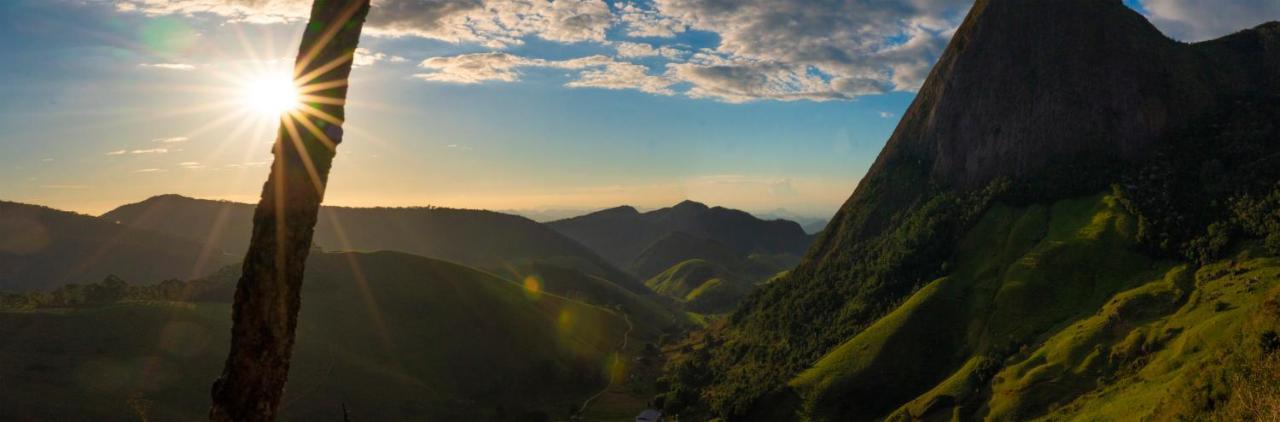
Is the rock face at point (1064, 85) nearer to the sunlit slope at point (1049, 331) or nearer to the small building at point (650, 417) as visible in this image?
the sunlit slope at point (1049, 331)

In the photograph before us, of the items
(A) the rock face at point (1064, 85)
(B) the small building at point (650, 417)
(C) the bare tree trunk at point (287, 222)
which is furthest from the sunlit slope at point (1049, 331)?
(C) the bare tree trunk at point (287, 222)

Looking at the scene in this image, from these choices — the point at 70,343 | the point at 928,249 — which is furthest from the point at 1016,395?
the point at 70,343

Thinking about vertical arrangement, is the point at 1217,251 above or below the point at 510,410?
above

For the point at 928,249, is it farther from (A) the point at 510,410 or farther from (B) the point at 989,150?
(A) the point at 510,410

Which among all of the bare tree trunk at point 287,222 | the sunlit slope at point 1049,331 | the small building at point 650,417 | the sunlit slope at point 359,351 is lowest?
the small building at point 650,417

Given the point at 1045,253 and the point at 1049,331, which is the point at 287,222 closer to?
the point at 1049,331

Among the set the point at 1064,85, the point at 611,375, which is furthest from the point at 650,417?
the point at 1064,85
